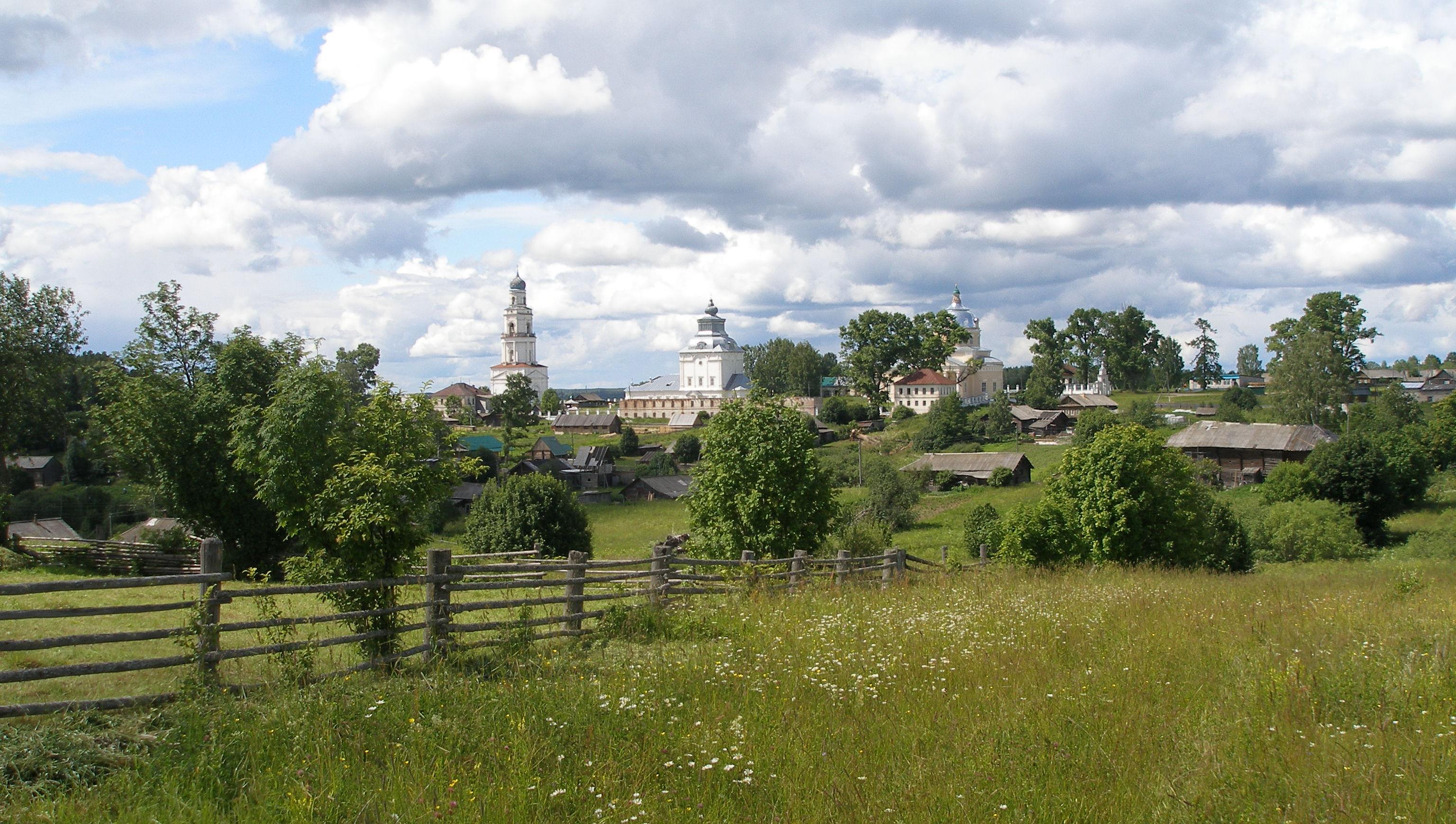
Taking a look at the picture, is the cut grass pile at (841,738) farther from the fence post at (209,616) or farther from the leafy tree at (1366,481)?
the leafy tree at (1366,481)

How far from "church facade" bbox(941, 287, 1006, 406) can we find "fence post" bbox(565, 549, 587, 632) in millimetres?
111777

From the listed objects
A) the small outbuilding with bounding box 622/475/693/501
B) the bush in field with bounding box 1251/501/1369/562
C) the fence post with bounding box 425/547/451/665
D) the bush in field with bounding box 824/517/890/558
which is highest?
the fence post with bounding box 425/547/451/665

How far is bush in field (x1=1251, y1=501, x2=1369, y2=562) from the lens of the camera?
1551 inches

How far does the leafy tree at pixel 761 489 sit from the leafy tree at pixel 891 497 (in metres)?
28.8

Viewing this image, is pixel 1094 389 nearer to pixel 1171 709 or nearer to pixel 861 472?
pixel 861 472

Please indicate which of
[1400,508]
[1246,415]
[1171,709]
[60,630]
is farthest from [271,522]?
[1246,415]

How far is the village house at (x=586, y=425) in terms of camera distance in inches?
4469

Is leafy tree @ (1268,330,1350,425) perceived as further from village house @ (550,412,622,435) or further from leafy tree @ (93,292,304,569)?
leafy tree @ (93,292,304,569)

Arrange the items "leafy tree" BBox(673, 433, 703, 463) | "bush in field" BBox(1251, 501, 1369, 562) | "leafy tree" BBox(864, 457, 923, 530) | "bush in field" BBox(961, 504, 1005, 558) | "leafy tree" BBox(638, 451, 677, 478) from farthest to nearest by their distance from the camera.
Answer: "leafy tree" BBox(673, 433, 703, 463)
"leafy tree" BBox(638, 451, 677, 478)
"leafy tree" BBox(864, 457, 923, 530)
"bush in field" BBox(961, 504, 1005, 558)
"bush in field" BBox(1251, 501, 1369, 562)

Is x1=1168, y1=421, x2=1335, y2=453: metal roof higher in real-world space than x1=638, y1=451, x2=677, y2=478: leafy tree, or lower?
higher

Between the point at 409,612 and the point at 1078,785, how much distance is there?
699 centimetres

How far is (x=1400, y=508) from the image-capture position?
158 feet

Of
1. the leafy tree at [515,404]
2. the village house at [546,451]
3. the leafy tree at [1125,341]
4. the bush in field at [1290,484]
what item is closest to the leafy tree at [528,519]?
the bush in field at [1290,484]

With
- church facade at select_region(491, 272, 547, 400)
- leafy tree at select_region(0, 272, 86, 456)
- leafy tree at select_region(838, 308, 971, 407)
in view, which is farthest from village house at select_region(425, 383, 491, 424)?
leafy tree at select_region(0, 272, 86, 456)
